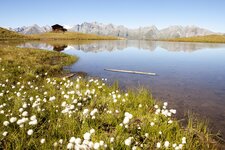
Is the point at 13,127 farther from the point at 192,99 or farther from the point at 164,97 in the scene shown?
the point at 192,99

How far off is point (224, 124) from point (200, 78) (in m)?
10.8

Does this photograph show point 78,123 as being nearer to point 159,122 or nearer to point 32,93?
point 159,122

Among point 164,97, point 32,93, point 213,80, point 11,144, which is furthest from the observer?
point 213,80

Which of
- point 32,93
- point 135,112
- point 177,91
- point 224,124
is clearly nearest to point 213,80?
point 177,91

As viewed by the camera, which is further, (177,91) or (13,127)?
(177,91)

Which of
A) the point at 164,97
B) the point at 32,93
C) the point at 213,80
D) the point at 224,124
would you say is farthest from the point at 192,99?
the point at 32,93

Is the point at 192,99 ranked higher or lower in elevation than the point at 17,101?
lower

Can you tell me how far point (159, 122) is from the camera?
7.99 meters

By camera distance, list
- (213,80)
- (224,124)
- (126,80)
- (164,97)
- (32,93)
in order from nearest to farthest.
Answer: (224,124) → (32,93) → (164,97) → (126,80) → (213,80)

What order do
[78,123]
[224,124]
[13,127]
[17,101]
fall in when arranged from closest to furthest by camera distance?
[13,127], [78,123], [17,101], [224,124]

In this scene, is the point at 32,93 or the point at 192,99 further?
the point at 192,99

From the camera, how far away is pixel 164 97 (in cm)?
1320

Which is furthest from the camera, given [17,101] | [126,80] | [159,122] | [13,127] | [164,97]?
[126,80]

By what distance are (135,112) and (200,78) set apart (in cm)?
1263
